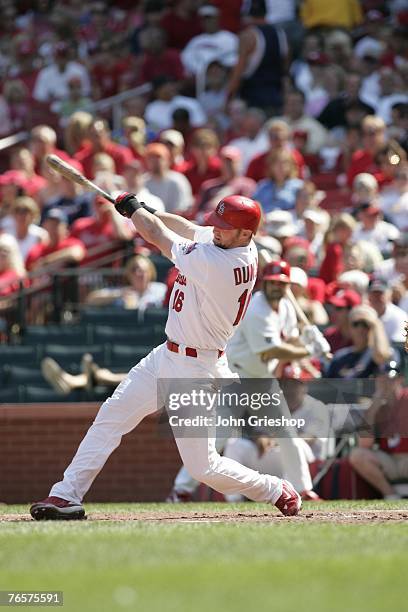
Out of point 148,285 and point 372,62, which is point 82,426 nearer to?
point 148,285

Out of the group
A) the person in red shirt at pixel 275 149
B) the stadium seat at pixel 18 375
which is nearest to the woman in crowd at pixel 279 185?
the person in red shirt at pixel 275 149

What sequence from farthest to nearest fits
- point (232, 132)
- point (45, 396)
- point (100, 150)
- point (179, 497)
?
point (232, 132) < point (100, 150) < point (45, 396) < point (179, 497)

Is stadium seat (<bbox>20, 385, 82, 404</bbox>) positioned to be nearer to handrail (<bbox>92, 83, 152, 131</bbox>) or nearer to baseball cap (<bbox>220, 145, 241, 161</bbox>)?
baseball cap (<bbox>220, 145, 241, 161</bbox>)

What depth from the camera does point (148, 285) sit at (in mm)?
13703

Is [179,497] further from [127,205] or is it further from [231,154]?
[231,154]

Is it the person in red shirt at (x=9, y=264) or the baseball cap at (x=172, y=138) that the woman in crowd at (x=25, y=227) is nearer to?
the person in red shirt at (x=9, y=264)

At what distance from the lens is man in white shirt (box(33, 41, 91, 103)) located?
19.0 metres

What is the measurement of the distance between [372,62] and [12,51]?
608cm

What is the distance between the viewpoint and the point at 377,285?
11.9 metres

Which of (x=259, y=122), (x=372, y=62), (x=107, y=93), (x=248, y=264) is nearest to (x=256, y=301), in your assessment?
(x=248, y=264)

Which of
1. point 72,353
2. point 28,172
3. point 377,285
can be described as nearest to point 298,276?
point 377,285

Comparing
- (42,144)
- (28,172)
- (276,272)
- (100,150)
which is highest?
(42,144)

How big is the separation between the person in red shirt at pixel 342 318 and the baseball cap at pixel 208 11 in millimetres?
7423

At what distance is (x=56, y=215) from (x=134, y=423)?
22.5 feet
